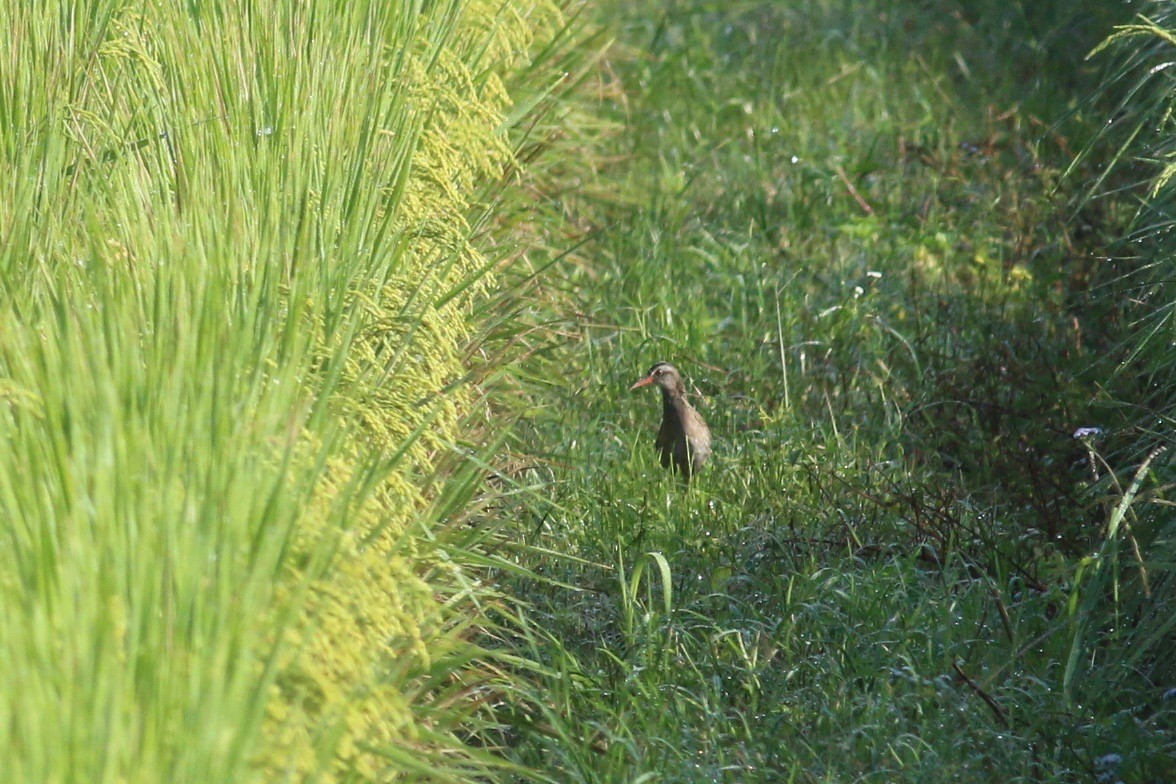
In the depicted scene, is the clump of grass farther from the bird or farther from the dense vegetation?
the bird

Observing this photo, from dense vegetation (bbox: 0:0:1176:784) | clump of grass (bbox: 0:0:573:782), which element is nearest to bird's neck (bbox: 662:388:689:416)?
dense vegetation (bbox: 0:0:1176:784)

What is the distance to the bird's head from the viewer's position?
449cm

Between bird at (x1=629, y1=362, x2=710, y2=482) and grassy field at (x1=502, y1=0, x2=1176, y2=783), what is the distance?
67 millimetres

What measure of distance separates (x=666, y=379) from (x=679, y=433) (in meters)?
0.23

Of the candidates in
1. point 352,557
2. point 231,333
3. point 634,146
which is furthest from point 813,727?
point 634,146

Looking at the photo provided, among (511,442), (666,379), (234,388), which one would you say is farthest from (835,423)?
(234,388)

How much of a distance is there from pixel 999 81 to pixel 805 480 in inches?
148

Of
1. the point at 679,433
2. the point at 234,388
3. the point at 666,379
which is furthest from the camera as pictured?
the point at 666,379

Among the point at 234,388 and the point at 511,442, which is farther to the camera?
the point at 511,442

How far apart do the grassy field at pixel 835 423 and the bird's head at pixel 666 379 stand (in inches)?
6.7

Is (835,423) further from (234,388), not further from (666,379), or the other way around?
(234,388)

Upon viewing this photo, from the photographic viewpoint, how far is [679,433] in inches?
171

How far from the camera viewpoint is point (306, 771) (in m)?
2.39

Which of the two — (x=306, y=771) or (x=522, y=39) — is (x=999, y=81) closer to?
(x=522, y=39)
